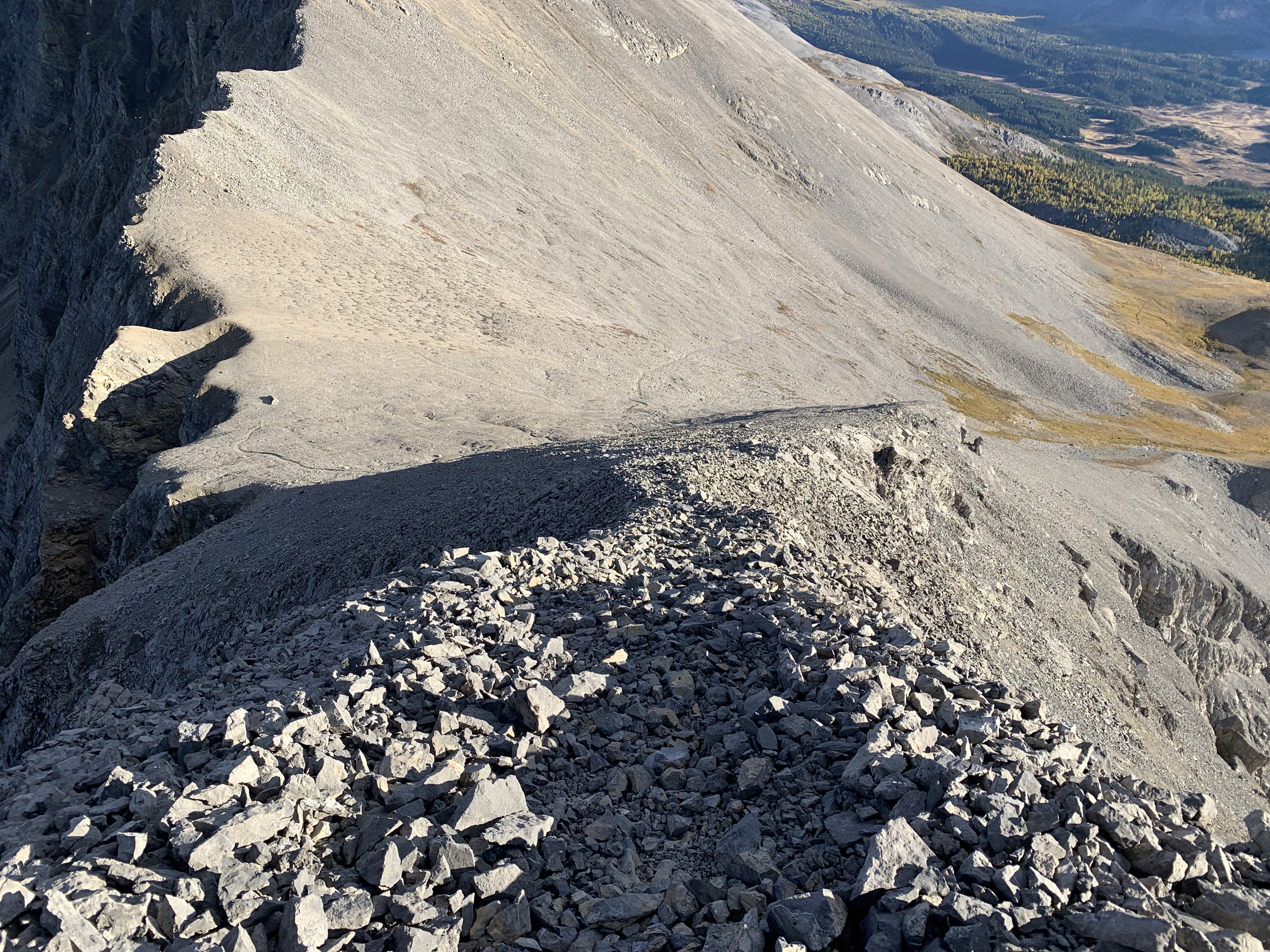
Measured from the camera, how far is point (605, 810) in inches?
299

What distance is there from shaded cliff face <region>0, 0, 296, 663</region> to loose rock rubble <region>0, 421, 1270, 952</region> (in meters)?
17.3

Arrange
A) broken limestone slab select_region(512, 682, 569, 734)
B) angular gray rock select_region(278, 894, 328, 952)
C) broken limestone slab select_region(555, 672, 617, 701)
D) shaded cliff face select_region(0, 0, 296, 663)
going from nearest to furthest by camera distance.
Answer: angular gray rock select_region(278, 894, 328, 952) < broken limestone slab select_region(512, 682, 569, 734) < broken limestone slab select_region(555, 672, 617, 701) < shaded cliff face select_region(0, 0, 296, 663)

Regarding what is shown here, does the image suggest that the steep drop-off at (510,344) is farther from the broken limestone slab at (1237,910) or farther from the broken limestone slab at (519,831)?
the broken limestone slab at (1237,910)

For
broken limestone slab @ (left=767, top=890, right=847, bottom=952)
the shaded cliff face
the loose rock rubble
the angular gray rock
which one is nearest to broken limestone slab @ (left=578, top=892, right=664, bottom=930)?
the loose rock rubble

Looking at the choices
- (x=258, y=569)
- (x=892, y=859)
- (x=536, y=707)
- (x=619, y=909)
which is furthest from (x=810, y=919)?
(x=258, y=569)

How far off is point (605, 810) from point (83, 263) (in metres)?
51.5

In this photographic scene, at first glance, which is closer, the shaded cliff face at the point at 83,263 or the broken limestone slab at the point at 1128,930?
the broken limestone slab at the point at 1128,930

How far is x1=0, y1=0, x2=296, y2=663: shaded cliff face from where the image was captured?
24.7 metres

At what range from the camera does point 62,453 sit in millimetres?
25438

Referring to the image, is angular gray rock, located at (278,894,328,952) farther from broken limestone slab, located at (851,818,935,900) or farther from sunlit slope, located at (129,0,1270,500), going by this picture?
sunlit slope, located at (129,0,1270,500)

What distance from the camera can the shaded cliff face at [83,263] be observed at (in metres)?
24.7

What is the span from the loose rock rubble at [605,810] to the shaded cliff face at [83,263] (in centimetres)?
1733

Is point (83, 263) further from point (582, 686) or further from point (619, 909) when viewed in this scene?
point (619, 909)

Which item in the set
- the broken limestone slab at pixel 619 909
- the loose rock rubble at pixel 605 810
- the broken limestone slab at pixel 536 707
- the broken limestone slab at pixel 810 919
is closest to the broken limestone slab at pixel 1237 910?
the loose rock rubble at pixel 605 810
